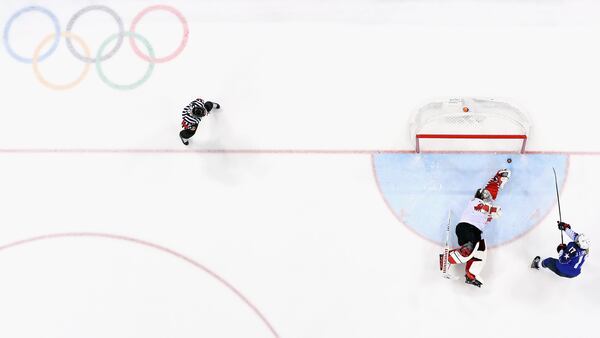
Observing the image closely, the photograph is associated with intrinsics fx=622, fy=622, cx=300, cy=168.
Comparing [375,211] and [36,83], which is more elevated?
[36,83]

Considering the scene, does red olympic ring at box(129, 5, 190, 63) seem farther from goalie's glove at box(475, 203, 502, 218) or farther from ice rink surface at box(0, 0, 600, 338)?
goalie's glove at box(475, 203, 502, 218)

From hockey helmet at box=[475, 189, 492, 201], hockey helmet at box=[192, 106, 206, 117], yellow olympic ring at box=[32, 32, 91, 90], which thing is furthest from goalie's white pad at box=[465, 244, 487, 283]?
yellow olympic ring at box=[32, 32, 91, 90]

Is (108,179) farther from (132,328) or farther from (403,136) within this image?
(403,136)

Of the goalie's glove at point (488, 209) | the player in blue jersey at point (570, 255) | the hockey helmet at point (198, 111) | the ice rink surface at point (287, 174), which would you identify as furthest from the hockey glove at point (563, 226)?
the hockey helmet at point (198, 111)

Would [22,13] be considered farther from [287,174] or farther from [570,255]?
[570,255]

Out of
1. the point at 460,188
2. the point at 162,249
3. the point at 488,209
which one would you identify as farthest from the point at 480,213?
the point at 162,249

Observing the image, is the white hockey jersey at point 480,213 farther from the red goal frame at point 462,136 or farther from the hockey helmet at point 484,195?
the red goal frame at point 462,136

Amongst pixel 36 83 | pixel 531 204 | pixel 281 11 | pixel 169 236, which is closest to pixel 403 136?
pixel 531 204
